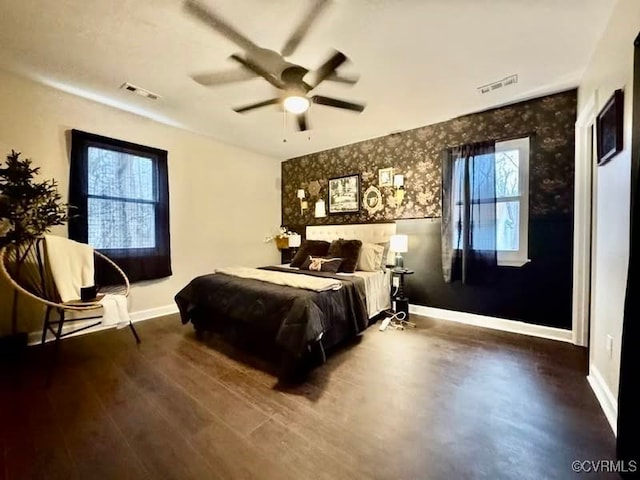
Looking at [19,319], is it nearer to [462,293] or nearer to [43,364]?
[43,364]

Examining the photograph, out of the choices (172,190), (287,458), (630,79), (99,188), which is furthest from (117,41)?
(630,79)

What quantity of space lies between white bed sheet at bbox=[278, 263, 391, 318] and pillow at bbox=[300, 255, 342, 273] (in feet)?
0.65

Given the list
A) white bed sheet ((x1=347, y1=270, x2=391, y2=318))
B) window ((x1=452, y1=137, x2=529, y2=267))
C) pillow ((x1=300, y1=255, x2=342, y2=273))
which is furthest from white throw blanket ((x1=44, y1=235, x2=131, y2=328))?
window ((x1=452, y1=137, x2=529, y2=267))

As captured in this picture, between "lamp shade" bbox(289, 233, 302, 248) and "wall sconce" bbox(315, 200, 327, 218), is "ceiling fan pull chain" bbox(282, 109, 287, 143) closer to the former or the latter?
"wall sconce" bbox(315, 200, 327, 218)

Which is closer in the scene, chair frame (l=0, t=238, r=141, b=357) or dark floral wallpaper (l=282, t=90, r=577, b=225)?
chair frame (l=0, t=238, r=141, b=357)

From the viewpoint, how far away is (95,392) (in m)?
1.93

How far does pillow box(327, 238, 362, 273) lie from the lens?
356 centimetres

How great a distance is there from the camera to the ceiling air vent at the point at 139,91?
2.74 meters

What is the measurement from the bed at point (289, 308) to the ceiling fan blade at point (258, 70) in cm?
192

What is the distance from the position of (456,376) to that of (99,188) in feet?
13.9

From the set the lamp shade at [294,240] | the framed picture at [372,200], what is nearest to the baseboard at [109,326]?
the lamp shade at [294,240]

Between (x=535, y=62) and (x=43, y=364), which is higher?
(x=535, y=62)

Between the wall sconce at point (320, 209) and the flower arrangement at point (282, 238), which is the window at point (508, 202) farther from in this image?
the flower arrangement at point (282, 238)

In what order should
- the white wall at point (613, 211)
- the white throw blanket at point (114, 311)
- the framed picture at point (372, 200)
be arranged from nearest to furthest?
the white wall at point (613, 211) → the white throw blanket at point (114, 311) → the framed picture at point (372, 200)
